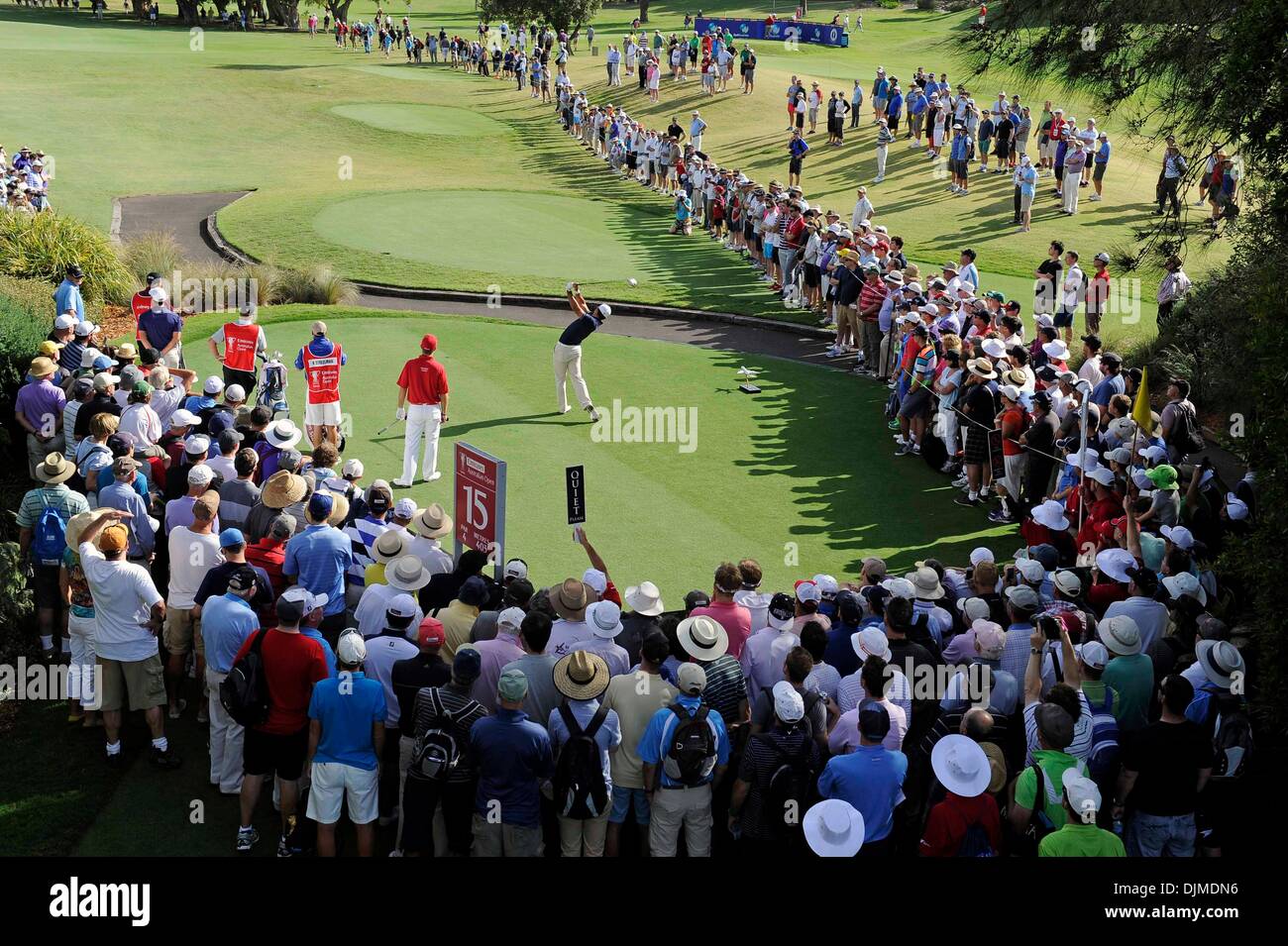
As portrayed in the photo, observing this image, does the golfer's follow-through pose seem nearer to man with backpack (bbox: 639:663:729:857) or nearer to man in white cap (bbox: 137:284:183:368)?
man in white cap (bbox: 137:284:183:368)

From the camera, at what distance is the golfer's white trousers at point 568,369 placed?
16.6m

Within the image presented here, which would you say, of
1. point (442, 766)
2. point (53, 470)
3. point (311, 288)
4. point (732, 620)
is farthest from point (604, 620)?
point (311, 288)

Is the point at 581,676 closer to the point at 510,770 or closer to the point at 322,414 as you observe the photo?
the point at 510,770

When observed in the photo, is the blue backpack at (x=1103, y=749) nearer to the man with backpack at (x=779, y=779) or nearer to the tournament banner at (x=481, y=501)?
the man with backpack at (x=779, y=779)

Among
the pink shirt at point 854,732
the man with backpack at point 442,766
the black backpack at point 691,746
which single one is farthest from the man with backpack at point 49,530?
the pink shirt at point 854,732

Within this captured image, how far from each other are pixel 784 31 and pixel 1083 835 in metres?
64.5

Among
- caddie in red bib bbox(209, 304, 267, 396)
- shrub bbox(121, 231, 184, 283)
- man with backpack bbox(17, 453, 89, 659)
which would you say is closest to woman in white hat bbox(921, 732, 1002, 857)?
man with backpack bbox(17, 453, 89, 659)

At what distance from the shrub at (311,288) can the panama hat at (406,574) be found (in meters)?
14.6

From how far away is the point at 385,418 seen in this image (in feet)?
53.8

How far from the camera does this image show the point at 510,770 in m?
7.70

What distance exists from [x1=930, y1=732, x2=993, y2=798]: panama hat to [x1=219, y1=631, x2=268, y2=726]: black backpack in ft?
14.5
